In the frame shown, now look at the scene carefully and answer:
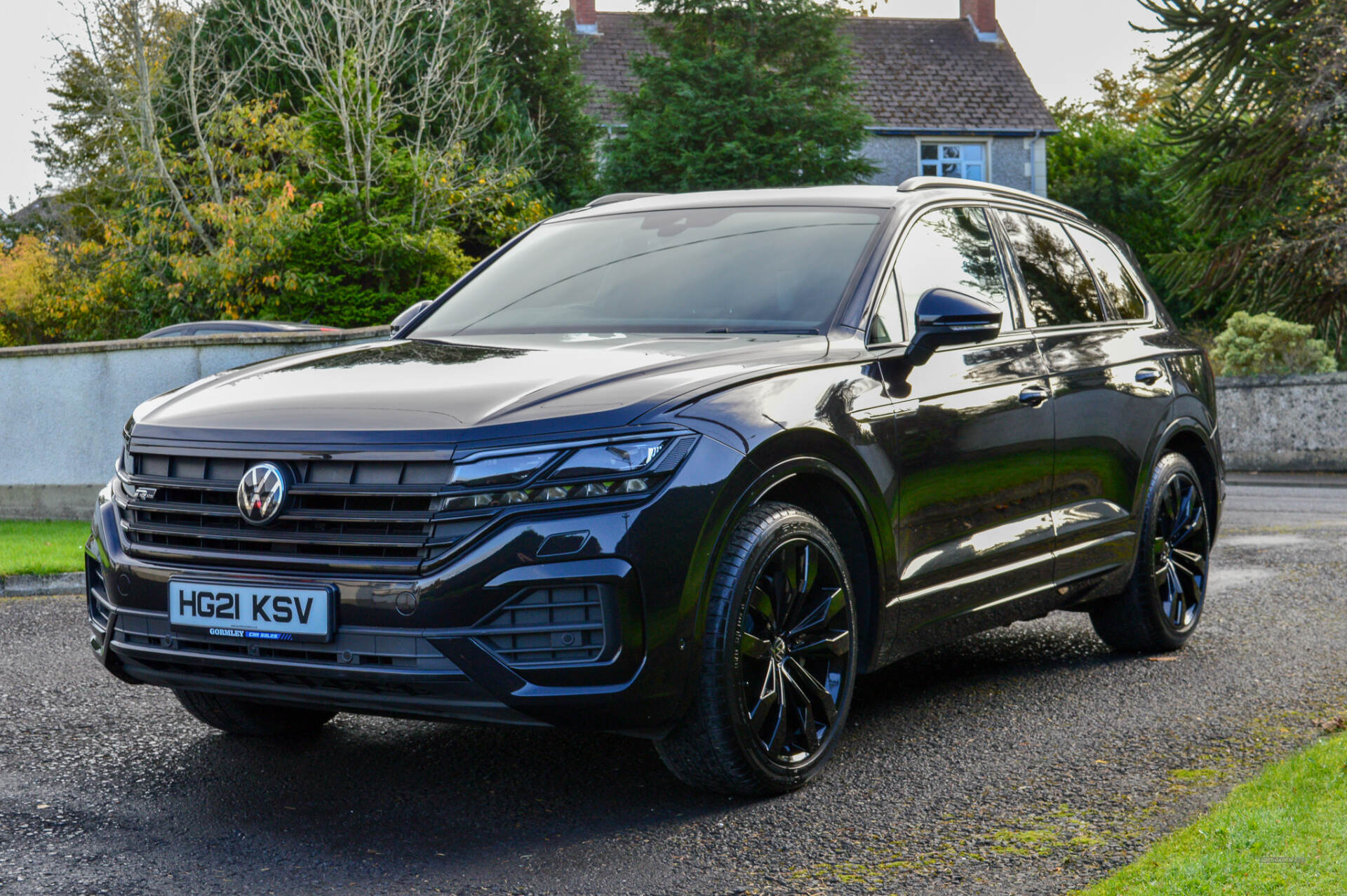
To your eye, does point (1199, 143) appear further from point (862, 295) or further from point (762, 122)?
point (862, 295)

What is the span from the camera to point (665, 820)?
4.01 meters

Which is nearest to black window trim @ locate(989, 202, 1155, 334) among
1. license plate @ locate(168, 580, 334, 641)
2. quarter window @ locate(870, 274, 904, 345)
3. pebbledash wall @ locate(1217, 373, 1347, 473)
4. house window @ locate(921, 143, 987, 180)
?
quarter window @ locate(870, 274, 904, 345)

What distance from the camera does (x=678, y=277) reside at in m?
5.11

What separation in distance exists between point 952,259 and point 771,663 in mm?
1927

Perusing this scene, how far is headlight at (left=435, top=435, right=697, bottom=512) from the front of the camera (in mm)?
3600

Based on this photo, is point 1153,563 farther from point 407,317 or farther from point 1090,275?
point 407,317

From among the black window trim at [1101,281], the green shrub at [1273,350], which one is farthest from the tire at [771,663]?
the green shrub at [1273,350]

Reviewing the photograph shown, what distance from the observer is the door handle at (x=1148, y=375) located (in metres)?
6.11

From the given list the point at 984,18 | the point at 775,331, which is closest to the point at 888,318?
the point at 775,331

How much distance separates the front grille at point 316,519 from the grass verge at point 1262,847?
180 cm

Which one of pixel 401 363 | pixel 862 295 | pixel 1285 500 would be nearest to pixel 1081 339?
pixel 862 295

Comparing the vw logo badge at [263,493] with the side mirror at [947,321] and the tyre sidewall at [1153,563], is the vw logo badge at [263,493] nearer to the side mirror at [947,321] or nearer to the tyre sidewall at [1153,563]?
the side mirror at [947,321]

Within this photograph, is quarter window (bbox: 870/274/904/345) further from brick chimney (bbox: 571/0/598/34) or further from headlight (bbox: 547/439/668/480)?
brick chimney (bbox: 571/0/598/34)

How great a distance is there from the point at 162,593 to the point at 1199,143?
2143cm
